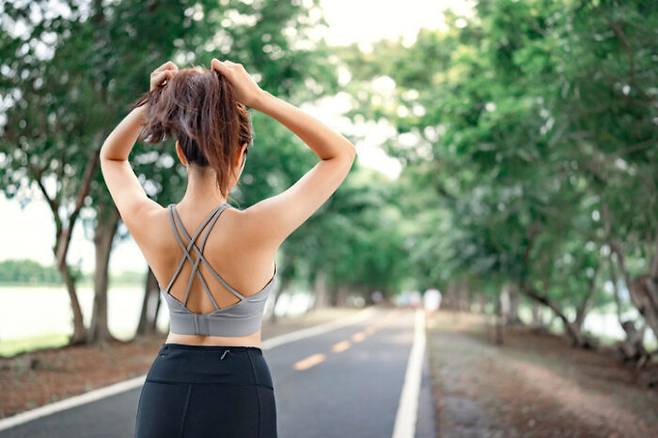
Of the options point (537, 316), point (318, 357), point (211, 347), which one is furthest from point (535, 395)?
point (537, 316)

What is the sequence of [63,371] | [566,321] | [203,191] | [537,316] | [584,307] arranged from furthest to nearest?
[537,316], [584,307], [566,321], [63,371], [203,191]

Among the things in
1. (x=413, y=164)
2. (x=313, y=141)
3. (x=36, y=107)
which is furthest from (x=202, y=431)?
(x=413, y=164)

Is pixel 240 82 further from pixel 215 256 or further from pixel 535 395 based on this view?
pixel 535 395

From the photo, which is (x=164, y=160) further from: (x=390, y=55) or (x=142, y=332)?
(x=390, y=55)

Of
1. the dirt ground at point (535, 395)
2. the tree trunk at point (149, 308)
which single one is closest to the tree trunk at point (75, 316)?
the tree trunk at point (149, 308)

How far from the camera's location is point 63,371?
1102cm

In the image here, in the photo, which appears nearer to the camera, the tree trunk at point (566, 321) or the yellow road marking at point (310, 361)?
the yellow road marking at point (310, 361)

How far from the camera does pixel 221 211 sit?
5.86ft

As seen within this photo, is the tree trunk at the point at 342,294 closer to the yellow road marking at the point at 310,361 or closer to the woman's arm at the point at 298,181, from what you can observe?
the yellow road marking at the point at 310,361

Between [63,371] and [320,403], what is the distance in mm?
4624

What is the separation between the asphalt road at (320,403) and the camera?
23.1 feet

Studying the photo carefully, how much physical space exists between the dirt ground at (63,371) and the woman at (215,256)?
21.5 ft

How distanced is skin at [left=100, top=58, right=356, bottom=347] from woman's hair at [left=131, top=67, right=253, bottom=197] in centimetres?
4

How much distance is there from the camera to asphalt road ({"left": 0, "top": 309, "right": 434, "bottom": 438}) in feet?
23.1
